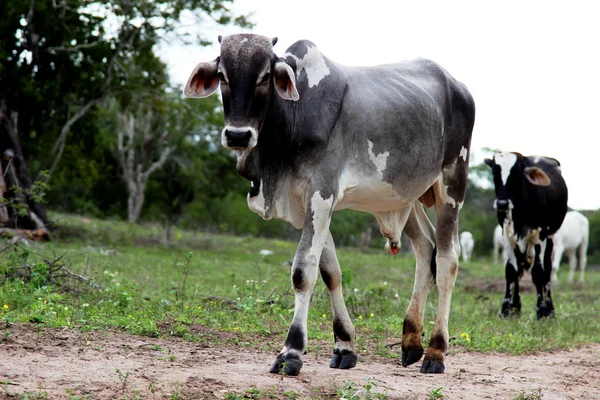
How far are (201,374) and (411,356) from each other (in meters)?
1.98

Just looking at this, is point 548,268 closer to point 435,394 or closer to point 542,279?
point 542,279

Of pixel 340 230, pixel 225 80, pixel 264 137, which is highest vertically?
pixel 225 80

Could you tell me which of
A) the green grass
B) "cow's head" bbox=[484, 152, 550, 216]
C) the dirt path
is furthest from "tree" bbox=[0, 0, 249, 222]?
the dirt path

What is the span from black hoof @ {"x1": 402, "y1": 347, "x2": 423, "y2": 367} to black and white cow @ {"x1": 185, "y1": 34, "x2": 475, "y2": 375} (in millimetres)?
10

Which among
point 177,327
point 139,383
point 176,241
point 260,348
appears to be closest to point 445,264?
point 260,348

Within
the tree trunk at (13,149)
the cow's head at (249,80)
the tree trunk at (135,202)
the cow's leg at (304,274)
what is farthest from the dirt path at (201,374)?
the tree trunk at (135,202)

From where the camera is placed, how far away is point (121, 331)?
585 cm

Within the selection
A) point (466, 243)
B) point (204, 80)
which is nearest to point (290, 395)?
point (204, 80)

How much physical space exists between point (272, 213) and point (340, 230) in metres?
36.5

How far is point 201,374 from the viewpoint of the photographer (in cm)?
453

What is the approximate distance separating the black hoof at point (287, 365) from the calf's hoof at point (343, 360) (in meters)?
0.61

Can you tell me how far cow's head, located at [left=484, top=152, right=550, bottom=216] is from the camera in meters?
10.7

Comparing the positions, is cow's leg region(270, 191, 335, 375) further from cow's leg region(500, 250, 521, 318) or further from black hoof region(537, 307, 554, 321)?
black hoof region(537, 307, 554, 321)

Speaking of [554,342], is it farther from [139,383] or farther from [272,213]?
[139,383]
